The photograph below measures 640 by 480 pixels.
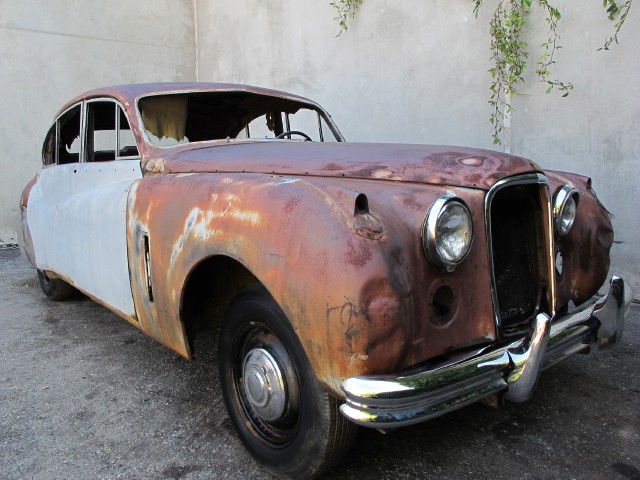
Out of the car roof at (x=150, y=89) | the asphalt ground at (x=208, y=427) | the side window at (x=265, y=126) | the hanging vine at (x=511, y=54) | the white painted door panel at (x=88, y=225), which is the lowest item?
the asphalt ground at (x=208, y=427)

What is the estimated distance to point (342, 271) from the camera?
153 cm

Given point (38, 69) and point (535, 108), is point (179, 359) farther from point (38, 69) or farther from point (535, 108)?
point (38, 69)

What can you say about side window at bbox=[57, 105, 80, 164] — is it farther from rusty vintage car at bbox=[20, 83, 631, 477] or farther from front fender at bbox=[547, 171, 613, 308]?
front fender at bbox=[547, 171, 613, 308]

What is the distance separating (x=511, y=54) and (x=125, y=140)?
321 cm

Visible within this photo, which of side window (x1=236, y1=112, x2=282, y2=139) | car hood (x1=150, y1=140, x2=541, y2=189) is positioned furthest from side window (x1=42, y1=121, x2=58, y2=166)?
car hood (x1=150, y1=140, x2=541, y2=189)

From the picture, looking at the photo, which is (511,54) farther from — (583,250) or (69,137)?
(69,137)

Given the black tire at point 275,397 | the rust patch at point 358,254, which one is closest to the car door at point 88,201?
the black tire at point 275,397

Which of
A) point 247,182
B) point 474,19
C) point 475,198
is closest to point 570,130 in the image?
point 474,19

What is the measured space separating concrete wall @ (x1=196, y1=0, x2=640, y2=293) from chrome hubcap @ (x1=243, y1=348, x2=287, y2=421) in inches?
134

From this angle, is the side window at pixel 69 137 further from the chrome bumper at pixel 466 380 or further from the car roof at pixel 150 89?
the chrome bumper at pixel 466 380

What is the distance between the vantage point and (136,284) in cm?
261

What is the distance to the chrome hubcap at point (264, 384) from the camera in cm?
192

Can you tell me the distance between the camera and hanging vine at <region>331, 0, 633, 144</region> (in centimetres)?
429

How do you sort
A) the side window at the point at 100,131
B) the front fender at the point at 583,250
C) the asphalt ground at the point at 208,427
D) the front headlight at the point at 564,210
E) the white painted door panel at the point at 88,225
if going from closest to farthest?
the asphalt ground at the point at 208,427
the front headlight at the point at 564,210
the front fender at the point at 583,250
the white painted door panel at the point at 88,225
the side window at the point at 100,131
